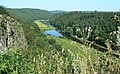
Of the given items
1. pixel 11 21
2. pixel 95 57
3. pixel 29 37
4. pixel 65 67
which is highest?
pixel 95 57

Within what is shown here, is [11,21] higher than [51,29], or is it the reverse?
[11,21]

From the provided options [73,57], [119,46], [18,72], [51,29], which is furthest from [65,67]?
[51,29]

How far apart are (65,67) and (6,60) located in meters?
2.82

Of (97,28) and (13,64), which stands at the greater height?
(97,28)

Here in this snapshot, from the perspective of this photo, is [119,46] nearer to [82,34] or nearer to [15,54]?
[82,34]

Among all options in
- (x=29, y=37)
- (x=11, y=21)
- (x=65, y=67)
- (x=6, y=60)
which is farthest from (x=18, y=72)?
(x=29, y=37)

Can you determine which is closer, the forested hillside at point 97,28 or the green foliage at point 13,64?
the forested hillside at point 97,28

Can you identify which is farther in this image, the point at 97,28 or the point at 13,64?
the point at 13,64

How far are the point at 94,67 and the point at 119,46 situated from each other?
21.7 inches

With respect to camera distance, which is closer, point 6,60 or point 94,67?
point 94,67

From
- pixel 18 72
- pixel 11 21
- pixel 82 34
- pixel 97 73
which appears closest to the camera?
pixel 97 73

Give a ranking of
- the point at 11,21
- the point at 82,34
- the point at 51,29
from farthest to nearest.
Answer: the point at 51,29 < the point at 11,21 < the point at 82,34

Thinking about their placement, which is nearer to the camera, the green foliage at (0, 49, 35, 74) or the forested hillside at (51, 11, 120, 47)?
the forested hillside at (51, 11, 120, 47)

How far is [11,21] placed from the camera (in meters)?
29.4
